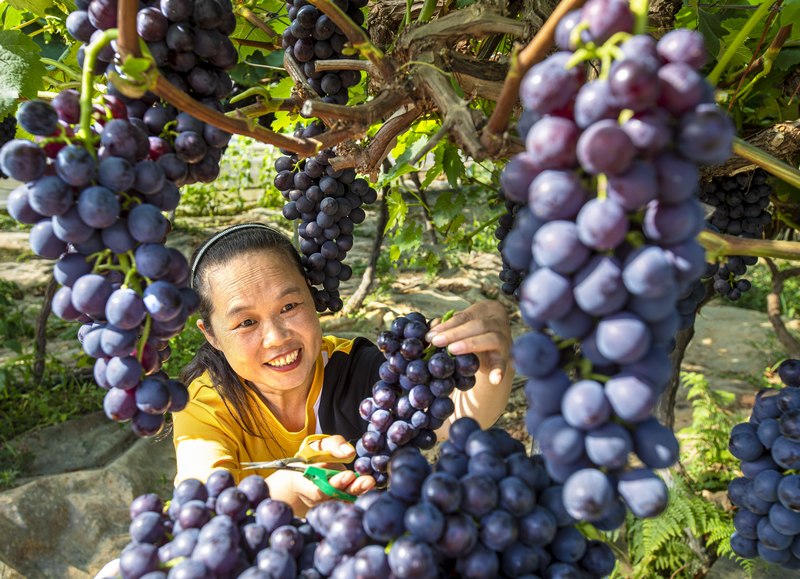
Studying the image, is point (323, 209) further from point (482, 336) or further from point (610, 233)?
point (610, 233)

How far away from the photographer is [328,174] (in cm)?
178

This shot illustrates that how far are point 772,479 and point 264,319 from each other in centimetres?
123

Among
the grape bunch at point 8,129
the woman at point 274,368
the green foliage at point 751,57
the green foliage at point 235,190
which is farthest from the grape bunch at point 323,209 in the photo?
the green foliage at point 235,190

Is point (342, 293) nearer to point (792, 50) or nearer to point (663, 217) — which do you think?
point (792, 50)

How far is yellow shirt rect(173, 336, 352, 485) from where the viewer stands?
1712 mm

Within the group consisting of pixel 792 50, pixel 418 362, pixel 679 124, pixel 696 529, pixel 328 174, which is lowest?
pixel 696 529

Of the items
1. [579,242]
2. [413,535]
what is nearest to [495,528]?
[413,535]

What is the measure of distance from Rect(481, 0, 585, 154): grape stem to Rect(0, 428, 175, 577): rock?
2.90 m

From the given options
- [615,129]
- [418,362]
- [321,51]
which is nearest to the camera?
[615,129]

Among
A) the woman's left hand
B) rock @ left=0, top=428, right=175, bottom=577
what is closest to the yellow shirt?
the woman's left hand

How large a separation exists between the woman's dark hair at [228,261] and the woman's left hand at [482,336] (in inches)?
26.6

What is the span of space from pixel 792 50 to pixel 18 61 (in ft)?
6.34

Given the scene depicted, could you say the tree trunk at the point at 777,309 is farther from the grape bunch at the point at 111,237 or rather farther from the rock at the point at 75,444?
the rock at the point at 75,444

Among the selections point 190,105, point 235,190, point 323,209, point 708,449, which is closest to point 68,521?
point 323,209
